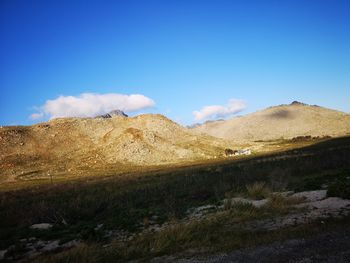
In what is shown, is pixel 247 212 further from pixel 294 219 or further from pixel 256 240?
pixel 256 240

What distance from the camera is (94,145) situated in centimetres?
9606

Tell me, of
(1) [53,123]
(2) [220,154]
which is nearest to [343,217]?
(2) [220,154]

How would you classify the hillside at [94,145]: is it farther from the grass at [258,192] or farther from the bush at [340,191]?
the bush at [340,191]

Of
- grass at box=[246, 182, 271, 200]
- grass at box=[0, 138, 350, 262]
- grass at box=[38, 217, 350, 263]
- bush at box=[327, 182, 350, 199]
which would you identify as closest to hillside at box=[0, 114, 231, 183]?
grass at box=[0, 138, 350, 262]

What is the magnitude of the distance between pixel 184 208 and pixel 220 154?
2756 inches

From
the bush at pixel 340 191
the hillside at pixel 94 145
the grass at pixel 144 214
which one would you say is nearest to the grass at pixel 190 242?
the grass at pixel 144 214

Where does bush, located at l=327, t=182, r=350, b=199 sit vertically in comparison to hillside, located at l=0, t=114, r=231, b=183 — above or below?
below

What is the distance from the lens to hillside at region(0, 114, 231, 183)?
82125mm

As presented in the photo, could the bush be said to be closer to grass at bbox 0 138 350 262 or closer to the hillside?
grass at bbox 0 138 350 262

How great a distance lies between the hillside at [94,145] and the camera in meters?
82.1

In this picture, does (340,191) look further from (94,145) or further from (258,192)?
(94,145)

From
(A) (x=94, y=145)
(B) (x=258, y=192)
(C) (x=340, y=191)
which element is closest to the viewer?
(C) (x=340, y=191)

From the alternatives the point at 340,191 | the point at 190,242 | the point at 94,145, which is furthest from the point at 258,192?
the point at 94,145

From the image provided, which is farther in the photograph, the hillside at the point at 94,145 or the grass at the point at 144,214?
the hillside at the point at 94,145
